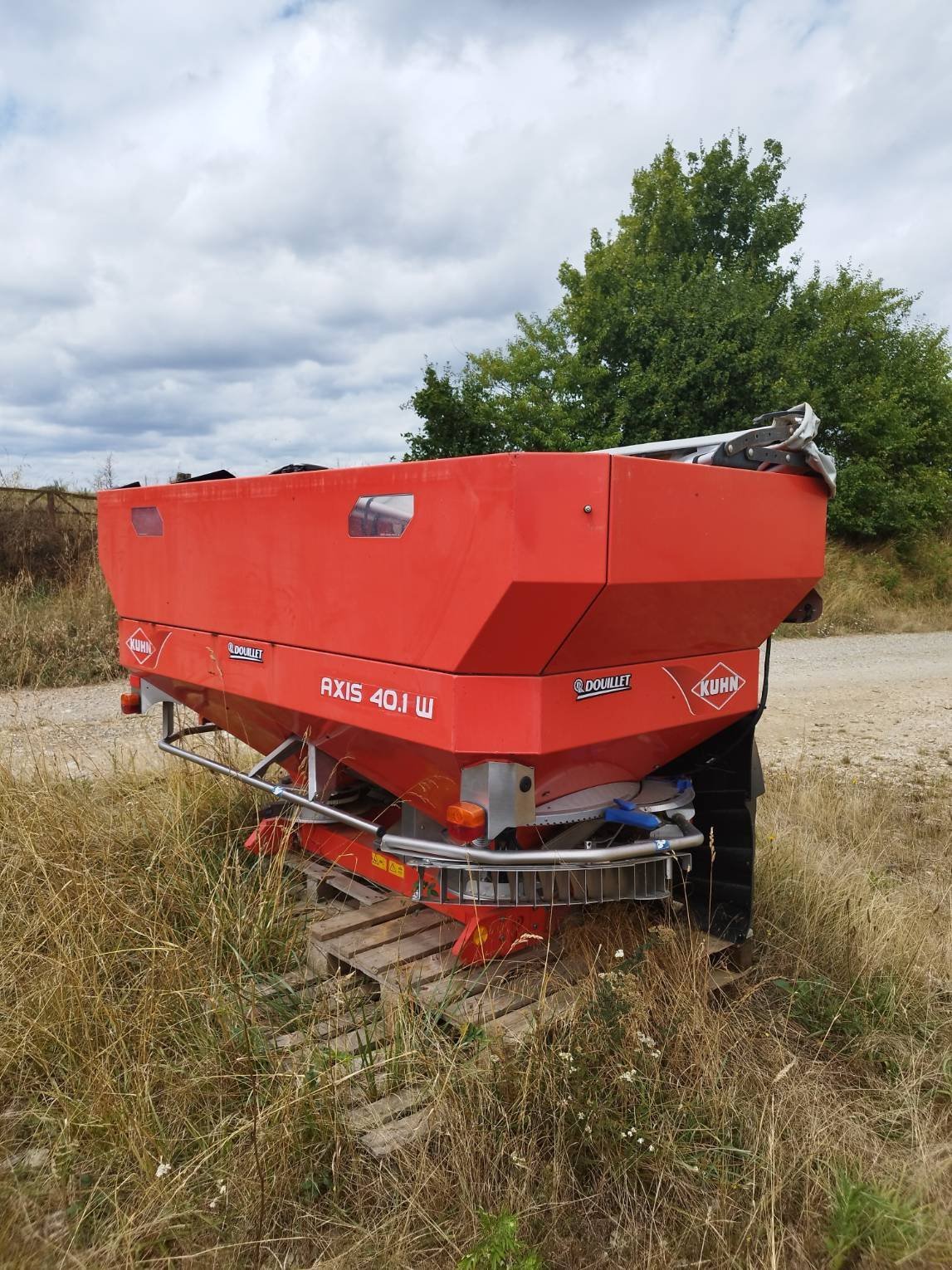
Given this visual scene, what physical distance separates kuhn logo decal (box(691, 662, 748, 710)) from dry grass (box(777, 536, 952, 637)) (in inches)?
415

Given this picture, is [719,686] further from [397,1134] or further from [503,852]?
[397,1134]

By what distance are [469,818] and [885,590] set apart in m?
15.2

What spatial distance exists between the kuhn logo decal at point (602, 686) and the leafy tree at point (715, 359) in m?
11.5

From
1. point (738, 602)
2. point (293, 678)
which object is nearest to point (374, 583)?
point (293, 678)

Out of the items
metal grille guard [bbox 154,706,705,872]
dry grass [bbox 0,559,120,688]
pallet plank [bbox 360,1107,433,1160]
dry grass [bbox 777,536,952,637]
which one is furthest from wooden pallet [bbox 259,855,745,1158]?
dry grass [bbox 777,536,952,637]

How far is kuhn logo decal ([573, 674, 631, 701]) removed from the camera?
2.36 metres

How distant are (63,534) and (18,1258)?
982 centimetres

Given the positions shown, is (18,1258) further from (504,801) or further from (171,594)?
(171,594)

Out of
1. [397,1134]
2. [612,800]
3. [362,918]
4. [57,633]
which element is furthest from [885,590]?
[397,1134]

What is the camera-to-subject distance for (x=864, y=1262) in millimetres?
1822

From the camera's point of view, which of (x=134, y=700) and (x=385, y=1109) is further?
(x=134, y=700)

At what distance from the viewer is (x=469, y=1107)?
2.14m

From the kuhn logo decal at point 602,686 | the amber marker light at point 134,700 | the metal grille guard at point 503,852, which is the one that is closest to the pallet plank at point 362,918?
the metal grille guard at point 503,852

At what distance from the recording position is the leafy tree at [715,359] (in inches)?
601
